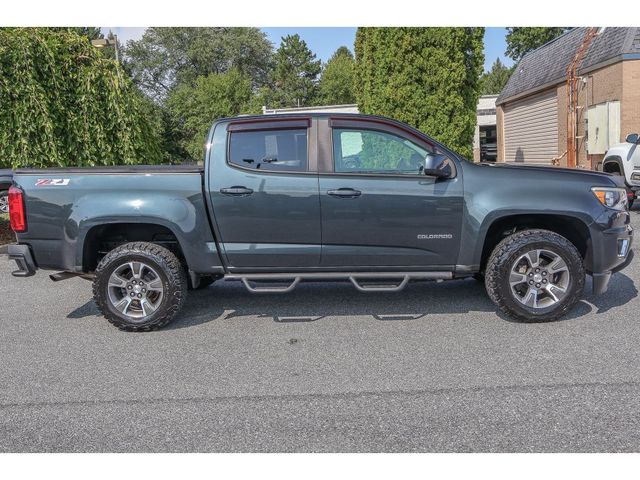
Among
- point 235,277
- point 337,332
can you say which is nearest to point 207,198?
point 235,277

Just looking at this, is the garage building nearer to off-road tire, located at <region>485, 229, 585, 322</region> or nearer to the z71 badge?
off-road tire, located at <region>485, 229, 585, 322</region>

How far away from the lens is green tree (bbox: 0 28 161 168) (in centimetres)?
930

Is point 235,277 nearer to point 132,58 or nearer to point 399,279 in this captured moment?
point 399,279


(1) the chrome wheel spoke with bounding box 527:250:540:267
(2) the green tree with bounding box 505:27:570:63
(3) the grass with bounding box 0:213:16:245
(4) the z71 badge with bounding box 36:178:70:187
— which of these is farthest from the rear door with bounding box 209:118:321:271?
(2) the green tree with bounding box 505:27:570:63

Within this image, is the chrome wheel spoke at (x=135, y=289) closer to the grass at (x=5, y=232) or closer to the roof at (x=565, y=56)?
the grass at (x=5, y=232)

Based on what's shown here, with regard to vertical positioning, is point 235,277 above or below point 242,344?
above

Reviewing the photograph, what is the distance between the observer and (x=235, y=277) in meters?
5.28

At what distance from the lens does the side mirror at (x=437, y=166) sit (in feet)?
15.9

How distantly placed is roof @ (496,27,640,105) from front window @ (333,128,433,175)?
12.0m

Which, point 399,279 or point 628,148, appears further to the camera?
point 628,148

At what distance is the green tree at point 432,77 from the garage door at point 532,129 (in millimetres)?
7455

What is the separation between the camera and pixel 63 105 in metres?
9.73

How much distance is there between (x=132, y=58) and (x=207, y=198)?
2306 inches

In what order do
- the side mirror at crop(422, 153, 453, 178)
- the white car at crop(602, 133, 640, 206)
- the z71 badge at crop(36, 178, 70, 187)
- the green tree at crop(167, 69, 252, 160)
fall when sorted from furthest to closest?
1. the green tree at crop(167, 69, 252, 160)
2. the white car at crop(602, 133, 640, 206)
3. the z71 badge at crop(36, 178, 70, 187)
4. the side mirror at crop(422, 153, 453, 178)
